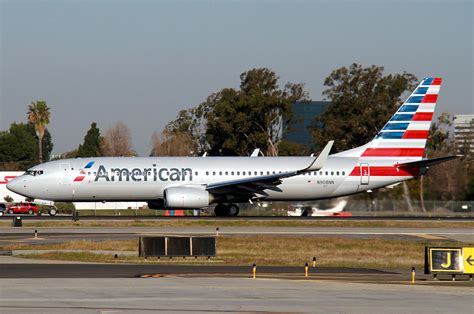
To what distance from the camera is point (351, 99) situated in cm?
11675

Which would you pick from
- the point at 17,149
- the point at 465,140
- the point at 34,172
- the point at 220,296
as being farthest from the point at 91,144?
the point at 220,296

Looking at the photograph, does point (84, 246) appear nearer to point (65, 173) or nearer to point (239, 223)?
point (239, 223)

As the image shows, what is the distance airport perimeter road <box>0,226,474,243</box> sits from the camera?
143ft

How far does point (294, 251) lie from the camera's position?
117 ft

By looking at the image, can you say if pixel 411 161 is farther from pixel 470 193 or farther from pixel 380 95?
pixel 380 95

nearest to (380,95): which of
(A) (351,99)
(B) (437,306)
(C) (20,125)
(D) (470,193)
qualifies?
(A) (351,99)

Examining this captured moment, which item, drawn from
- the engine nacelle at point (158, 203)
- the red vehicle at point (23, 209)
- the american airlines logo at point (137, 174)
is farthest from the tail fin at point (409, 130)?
the red vehicle at point (23, 209)

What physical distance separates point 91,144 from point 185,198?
96.0m

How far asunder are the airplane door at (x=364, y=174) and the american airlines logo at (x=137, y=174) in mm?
11326

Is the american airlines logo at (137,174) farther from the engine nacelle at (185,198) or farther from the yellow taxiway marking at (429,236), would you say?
the yellow taxiway marking at (429,236)

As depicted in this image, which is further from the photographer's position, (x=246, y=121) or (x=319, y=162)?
(x=246, y=121)

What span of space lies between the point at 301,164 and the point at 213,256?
88.7 feet

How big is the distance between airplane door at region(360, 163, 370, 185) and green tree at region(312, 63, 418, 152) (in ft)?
162

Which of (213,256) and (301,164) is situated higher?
(301,164)
